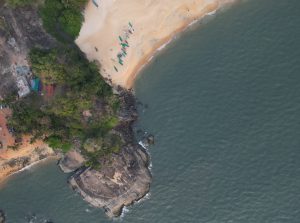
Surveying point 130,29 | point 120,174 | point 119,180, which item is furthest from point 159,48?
point 119,180

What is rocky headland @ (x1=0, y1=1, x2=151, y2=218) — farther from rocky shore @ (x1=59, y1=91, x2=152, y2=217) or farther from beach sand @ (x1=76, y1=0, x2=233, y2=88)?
beach sand @ (x1=76, y1=0, x2=233, y2=88)

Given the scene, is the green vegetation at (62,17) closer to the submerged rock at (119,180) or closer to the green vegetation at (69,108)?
the green vegetation at (69,108)

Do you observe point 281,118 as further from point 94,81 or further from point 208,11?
point 94,81

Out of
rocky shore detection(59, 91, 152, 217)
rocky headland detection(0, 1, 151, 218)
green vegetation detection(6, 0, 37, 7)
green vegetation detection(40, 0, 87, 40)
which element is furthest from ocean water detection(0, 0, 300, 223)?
green vegetation detection(6, 0, 37, 7)

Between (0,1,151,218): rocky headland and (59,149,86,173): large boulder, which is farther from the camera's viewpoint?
(59,149,86,173): large boulder

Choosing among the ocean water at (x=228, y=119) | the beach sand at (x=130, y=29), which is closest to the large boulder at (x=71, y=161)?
the ocean water at (x=228, y=119)
